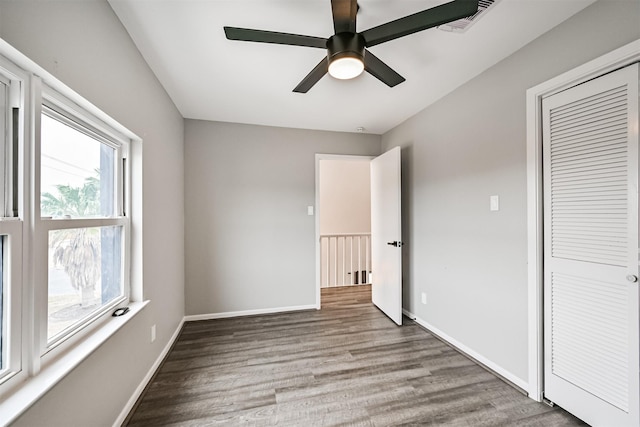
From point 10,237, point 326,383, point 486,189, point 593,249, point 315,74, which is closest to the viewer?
point 10,237

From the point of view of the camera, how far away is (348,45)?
4.26ft

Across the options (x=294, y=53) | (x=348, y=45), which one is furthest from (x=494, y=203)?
(x=294, y=53)

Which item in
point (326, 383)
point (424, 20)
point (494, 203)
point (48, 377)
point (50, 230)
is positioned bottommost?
point (326, 383)

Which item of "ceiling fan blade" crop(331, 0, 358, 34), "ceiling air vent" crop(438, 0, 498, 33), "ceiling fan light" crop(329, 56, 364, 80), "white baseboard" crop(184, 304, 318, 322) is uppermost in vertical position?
"ceiling air vent" crop(438, 0, 498, 33)

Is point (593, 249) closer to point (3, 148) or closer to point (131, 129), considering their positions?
point (3, 148)

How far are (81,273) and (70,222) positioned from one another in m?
0.30

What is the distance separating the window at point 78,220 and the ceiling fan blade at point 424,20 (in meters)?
1.51

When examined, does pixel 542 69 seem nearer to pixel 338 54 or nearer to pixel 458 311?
pixel 338 54

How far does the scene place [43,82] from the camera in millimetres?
1071

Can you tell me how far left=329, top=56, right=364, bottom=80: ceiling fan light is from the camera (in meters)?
1.31

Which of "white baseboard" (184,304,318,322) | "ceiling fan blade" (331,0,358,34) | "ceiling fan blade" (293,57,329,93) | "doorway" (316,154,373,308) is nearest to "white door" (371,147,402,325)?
"white baseboard" (184,304,318,322)

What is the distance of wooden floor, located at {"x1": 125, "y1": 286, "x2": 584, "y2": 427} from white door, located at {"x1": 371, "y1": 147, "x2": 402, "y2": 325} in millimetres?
395

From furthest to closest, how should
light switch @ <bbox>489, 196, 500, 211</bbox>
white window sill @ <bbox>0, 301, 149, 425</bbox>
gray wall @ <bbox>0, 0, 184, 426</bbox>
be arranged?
1. light switch @ <bbox>489, 196, 500, 211</bbox>
2. gray wall @ <bbox>0, 0, 184, 426</bbox>
3. white window sill @ <bbox>0, 301, 149, 425</bbox>

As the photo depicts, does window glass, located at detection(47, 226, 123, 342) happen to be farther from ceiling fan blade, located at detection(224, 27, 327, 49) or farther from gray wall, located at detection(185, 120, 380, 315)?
gray wall, located at detection(185, 120, 380, 315)
